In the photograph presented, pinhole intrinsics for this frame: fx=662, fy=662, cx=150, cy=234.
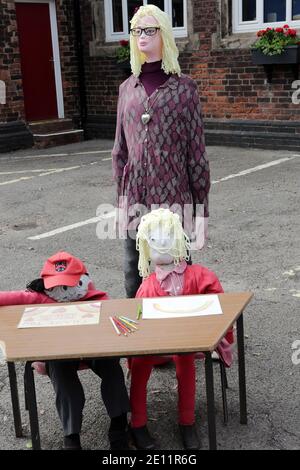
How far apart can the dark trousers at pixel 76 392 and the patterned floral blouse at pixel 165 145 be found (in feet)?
3.52

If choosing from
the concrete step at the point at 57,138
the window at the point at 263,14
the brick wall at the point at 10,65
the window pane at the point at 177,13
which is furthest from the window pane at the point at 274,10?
the brick wall at the point at 10,65

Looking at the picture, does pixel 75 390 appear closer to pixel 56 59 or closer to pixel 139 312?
pixel 139 312

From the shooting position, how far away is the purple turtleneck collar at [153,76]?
3693 millimetres

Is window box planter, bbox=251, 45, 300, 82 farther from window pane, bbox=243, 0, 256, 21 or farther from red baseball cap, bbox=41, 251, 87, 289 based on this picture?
red baseball cap, bbox=41, 251, 87, 289

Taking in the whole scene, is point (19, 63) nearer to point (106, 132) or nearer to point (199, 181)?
point (106, 132)

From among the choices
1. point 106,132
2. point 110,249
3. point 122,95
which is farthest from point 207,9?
point 122,95

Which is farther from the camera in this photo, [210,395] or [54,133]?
[54,133]

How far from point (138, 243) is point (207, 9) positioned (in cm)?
895

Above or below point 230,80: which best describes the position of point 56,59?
above

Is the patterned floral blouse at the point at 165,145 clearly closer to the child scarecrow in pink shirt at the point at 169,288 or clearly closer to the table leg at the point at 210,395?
the child scarecrow in pink shirt at the point at 169,288

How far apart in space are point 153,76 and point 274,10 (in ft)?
26.5

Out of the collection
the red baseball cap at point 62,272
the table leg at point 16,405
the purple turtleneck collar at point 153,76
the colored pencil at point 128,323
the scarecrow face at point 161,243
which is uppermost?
the purple turtleneck collar at point 153,76

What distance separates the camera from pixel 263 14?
1108cm

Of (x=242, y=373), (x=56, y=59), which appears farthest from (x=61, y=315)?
(x=56, y=59)
